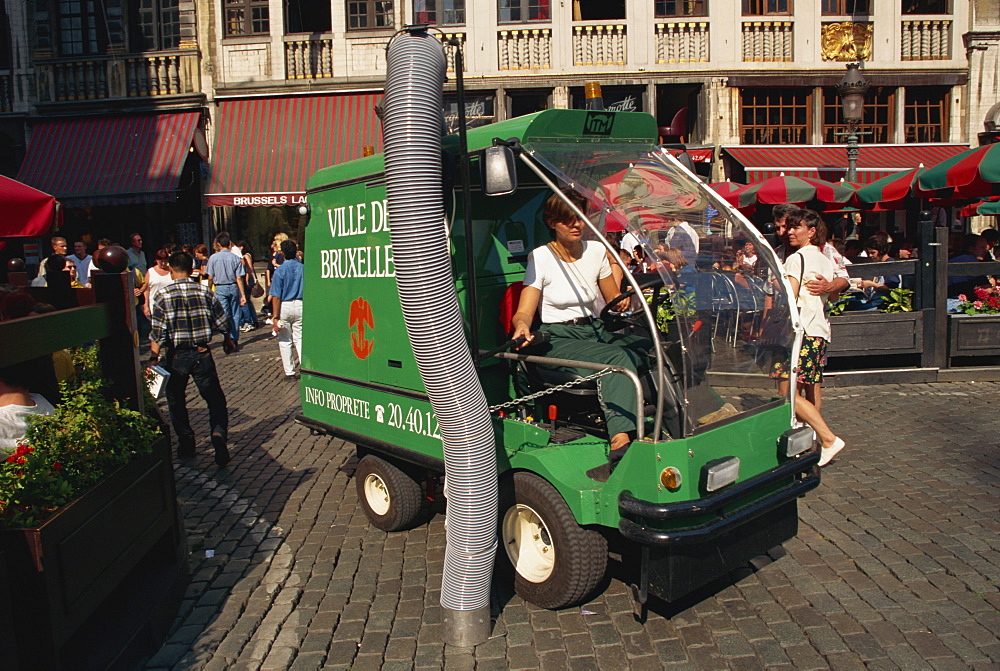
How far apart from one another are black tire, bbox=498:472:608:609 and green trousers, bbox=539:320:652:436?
49cm

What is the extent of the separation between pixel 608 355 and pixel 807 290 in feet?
8.41

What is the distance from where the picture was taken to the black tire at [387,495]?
5.07 meters

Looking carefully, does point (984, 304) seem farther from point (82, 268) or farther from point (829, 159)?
point (82, 268)

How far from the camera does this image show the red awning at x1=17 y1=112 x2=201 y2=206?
1689 centimetres

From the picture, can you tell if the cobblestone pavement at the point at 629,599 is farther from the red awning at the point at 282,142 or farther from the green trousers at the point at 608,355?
the red awning at the point at 282,142

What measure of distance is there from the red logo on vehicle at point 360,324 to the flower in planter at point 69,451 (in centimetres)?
134

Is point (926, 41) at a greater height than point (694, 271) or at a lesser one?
greater

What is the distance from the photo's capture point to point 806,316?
594 centimetres

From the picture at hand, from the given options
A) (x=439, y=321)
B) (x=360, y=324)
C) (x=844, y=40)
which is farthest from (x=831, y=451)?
(x=844, y=40)

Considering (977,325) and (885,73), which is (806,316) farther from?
(885,73)

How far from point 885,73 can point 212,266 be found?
1570 cm

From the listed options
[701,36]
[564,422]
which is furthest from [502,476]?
[701,36]

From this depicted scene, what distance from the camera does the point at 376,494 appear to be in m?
5.36

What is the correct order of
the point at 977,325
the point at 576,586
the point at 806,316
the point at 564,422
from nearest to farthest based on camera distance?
the point at 576,586 < the point at 564,422 < the point at 806,316 < the point at 977,325
